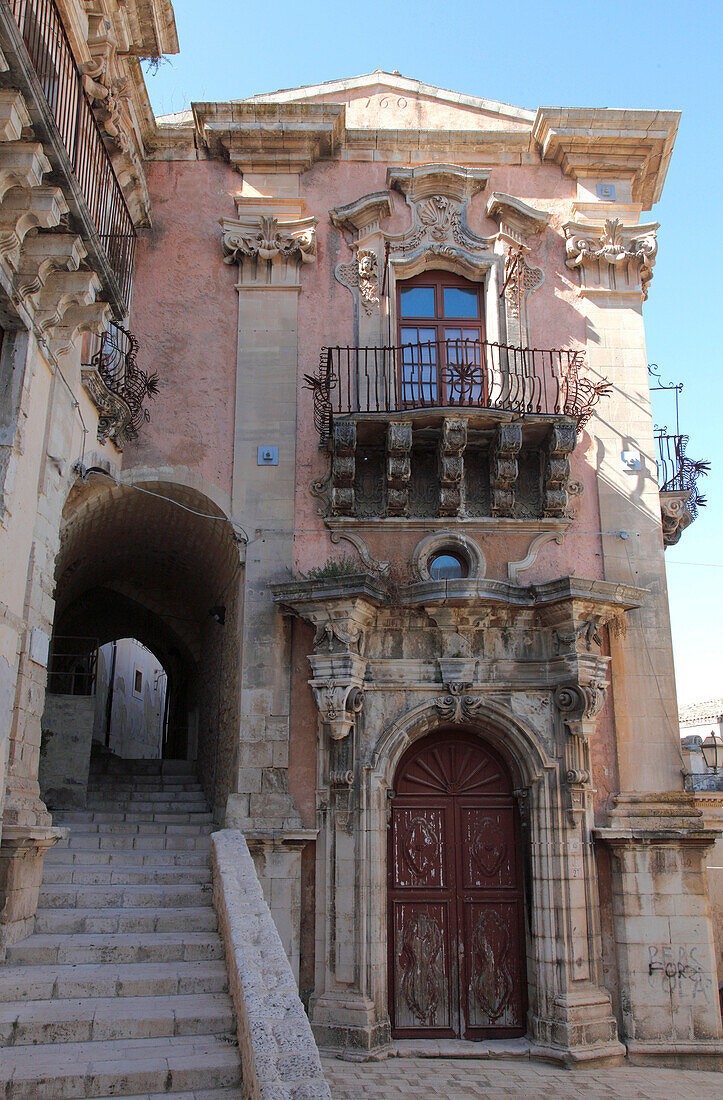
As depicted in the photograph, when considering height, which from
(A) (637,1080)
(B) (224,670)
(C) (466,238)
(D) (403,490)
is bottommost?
(A) (637,1080)

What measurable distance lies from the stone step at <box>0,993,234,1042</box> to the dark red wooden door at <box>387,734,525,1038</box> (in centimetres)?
377

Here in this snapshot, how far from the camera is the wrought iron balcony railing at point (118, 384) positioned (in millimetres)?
8523

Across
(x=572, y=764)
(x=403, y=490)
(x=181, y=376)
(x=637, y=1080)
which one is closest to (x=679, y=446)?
(x=403, y=490)

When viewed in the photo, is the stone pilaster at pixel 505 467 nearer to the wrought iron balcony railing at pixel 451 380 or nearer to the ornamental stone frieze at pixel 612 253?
the wrought iron balcony railing at pixel 451 380

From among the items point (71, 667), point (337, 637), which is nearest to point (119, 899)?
point (337, 637)

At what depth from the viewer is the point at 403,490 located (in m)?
9.74

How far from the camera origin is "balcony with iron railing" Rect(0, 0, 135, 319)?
5.75 meters

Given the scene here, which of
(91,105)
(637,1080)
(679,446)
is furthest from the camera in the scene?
(679,446)

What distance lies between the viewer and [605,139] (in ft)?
35.9

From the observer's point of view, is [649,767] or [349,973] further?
[649,767]

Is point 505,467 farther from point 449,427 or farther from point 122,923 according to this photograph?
point 122,923

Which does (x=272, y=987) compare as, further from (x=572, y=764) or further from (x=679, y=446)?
(x=679, y=446)

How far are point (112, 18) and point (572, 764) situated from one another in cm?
915

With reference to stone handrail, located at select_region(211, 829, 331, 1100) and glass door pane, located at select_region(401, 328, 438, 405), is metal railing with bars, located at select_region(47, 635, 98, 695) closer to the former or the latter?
glass door pane, located at select_region(401, 328, 438, 405)
